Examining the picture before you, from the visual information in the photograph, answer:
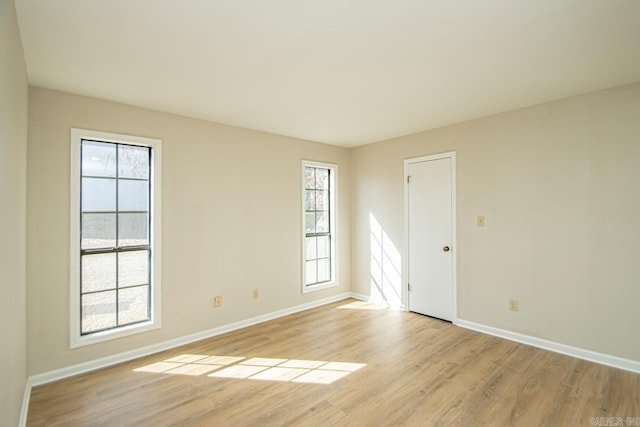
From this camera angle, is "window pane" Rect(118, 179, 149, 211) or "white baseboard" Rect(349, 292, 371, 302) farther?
"white baseboard" Rect(349, 292, 371, 302)

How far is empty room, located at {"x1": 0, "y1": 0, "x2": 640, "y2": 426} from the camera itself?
189 cm

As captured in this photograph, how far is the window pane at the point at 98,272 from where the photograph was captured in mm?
2883

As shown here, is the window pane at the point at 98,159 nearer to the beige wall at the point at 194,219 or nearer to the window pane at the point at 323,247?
the beige wall at the point at 194,219

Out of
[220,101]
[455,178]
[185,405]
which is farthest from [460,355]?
[220,101]

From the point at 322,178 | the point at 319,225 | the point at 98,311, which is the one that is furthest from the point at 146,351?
the point at 322,178

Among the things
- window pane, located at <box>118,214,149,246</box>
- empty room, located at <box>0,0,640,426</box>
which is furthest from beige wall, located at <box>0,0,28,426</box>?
window pane, located at <box>118,214,149,246</box>

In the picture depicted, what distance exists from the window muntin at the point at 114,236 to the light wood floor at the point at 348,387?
0.53 m

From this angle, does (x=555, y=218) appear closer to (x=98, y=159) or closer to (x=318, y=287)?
(x=318, y=287)

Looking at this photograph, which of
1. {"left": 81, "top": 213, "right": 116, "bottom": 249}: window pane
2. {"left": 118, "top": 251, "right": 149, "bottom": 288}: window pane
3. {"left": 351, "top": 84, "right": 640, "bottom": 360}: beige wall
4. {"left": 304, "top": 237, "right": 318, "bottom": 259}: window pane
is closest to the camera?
{"left": 351, "top": 84, "right": 640, "bottom": 360}: beige wall

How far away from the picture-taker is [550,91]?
2.87 meters

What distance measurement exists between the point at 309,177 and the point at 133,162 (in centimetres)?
240

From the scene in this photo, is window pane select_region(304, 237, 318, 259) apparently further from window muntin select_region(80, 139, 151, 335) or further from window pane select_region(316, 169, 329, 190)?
window muntin select_region(80, 139, 151, 335)

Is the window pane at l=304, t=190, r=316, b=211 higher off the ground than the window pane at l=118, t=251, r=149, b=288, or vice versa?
the window pane at l=304, t=190, r=316, b=211

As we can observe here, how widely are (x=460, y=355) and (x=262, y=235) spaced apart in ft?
8.69
